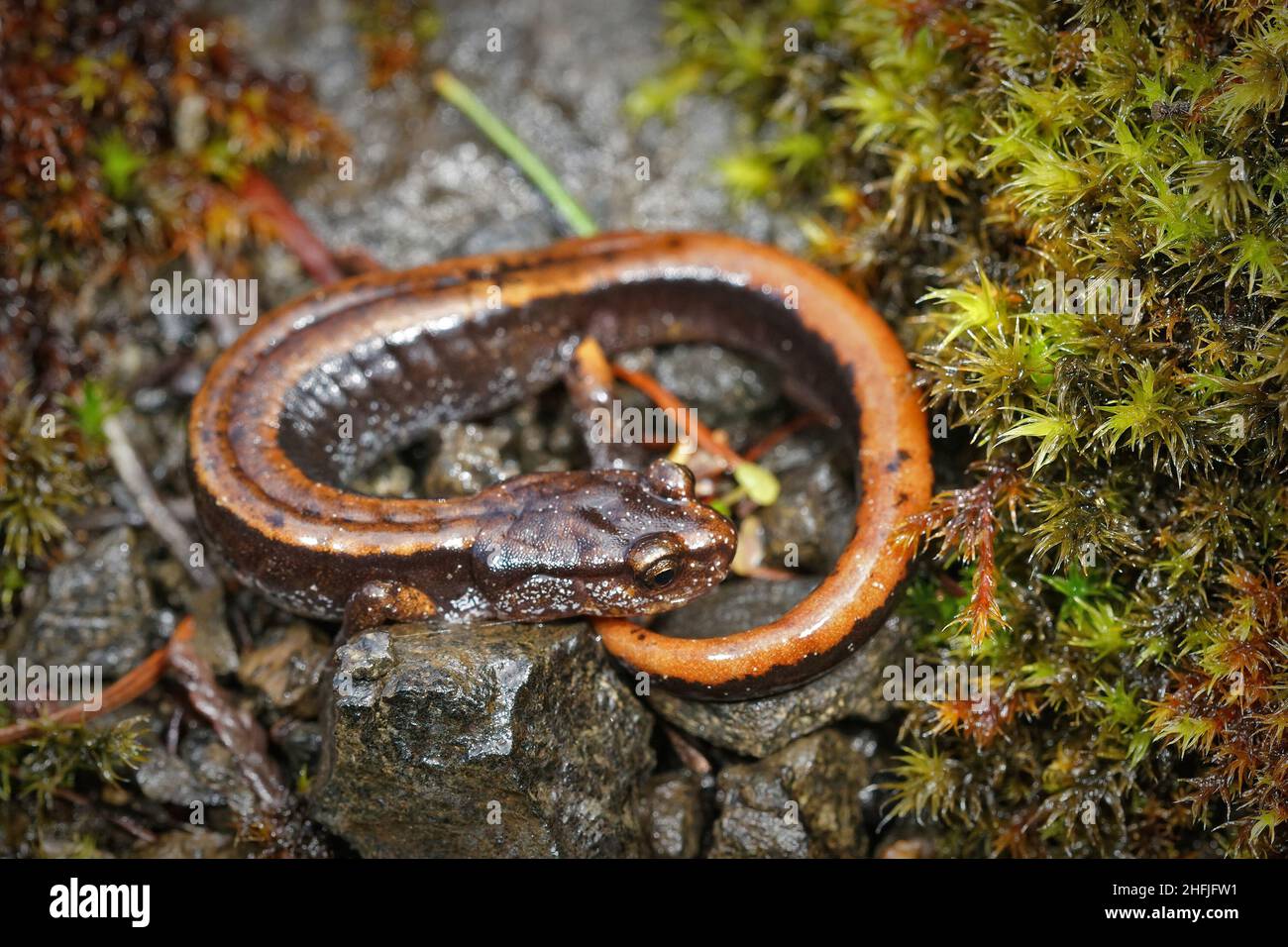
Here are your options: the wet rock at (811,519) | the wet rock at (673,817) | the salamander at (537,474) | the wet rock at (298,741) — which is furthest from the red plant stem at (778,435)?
the wet rock at (298,741)

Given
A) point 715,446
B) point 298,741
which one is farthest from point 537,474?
point 298,741

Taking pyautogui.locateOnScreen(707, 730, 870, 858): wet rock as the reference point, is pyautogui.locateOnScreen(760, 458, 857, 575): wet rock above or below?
above

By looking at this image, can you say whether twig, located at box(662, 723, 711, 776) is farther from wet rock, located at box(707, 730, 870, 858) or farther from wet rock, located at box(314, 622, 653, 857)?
wet rock, located at box(314, 622, 653, 857)

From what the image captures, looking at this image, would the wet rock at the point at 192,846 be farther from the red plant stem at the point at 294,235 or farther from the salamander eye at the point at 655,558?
the red plant stem at the point at 294,235

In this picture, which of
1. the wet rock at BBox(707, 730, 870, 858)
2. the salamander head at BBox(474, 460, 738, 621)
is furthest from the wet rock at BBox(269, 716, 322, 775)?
the wet rock at BBox(707, 730, 870, 858)
